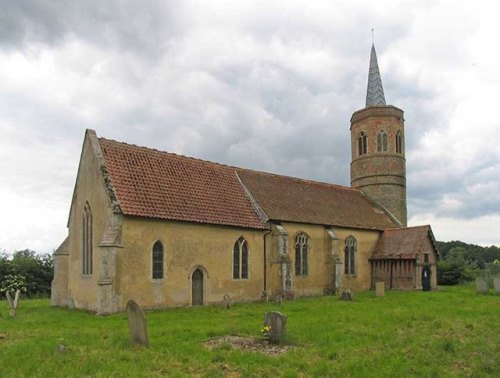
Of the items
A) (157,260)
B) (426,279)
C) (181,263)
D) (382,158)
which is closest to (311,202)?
(426,279)

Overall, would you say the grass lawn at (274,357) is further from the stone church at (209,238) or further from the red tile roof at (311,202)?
the red tile roof at (311,202)

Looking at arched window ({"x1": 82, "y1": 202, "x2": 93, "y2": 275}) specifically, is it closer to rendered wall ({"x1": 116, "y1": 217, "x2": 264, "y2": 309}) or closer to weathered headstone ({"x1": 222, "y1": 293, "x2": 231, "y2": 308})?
rendered wall ({"x1": 116, "y1": 217, "x2": 264, "y2": 309})

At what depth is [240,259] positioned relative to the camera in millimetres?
27188

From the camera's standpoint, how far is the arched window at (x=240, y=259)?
26969mm

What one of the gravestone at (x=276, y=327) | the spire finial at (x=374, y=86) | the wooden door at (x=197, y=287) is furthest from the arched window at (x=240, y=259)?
the spire finial at (x=374, y=86)

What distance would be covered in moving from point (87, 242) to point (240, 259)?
8.25 metres

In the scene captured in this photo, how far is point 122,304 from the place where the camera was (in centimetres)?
2189

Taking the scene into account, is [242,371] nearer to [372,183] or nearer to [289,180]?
[289,180]

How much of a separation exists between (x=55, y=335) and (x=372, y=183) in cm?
3314

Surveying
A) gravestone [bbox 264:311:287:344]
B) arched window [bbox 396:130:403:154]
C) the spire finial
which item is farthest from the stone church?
the spire finial

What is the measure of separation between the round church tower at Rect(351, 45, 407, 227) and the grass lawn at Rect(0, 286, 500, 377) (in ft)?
76.1

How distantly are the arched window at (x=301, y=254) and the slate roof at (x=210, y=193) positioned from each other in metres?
1.24

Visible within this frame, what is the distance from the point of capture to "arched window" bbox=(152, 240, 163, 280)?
76.6 feet

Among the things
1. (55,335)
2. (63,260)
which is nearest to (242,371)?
(55,335)
